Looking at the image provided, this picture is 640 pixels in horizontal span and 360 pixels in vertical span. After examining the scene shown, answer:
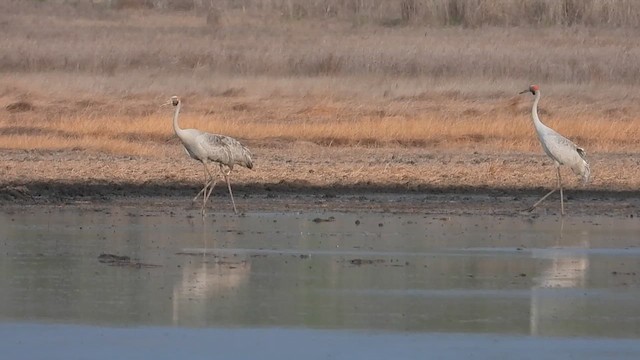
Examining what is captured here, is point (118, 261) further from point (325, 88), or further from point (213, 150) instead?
point (325, 88)

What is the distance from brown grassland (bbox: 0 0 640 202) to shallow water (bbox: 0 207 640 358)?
9.36 ft

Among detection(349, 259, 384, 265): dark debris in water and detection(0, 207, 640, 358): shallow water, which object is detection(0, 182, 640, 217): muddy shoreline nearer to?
detection(0, 207, 640, 358): shallow water

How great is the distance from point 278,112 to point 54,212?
9.94 meters

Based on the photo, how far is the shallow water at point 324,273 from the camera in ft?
28.3

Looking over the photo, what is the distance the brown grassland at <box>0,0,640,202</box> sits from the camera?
17.7m

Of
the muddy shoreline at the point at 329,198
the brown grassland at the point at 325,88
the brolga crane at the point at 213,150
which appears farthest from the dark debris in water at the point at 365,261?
the brown grassland at the point at 325,88

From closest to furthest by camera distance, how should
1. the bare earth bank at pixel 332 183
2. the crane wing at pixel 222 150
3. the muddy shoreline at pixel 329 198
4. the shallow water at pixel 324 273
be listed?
the shallow water at pixel 324 273
the muddy shoreline at pixel 329 198
the bare earth bank at pixel 332 183
the crane wing at pixel 222 150

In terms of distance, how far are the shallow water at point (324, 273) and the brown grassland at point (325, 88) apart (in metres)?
2.85

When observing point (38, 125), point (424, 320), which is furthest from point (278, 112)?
point (424, 320)

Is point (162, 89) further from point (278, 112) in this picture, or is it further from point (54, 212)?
point (54, 212)

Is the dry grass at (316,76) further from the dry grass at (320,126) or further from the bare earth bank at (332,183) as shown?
the bare earth bank at (332,183)

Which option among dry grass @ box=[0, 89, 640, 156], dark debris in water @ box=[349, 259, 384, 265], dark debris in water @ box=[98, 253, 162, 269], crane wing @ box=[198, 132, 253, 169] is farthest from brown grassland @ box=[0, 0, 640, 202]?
dark debris in water @ box=[349, 259, 384, 265]

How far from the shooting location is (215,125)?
21.5m

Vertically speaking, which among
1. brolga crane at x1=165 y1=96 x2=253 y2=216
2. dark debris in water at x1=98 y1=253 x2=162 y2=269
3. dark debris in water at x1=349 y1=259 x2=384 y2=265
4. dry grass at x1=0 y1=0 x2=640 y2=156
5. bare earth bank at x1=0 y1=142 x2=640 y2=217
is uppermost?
dark debris in water at x1=98 y1=253 x2=162 y2=269
